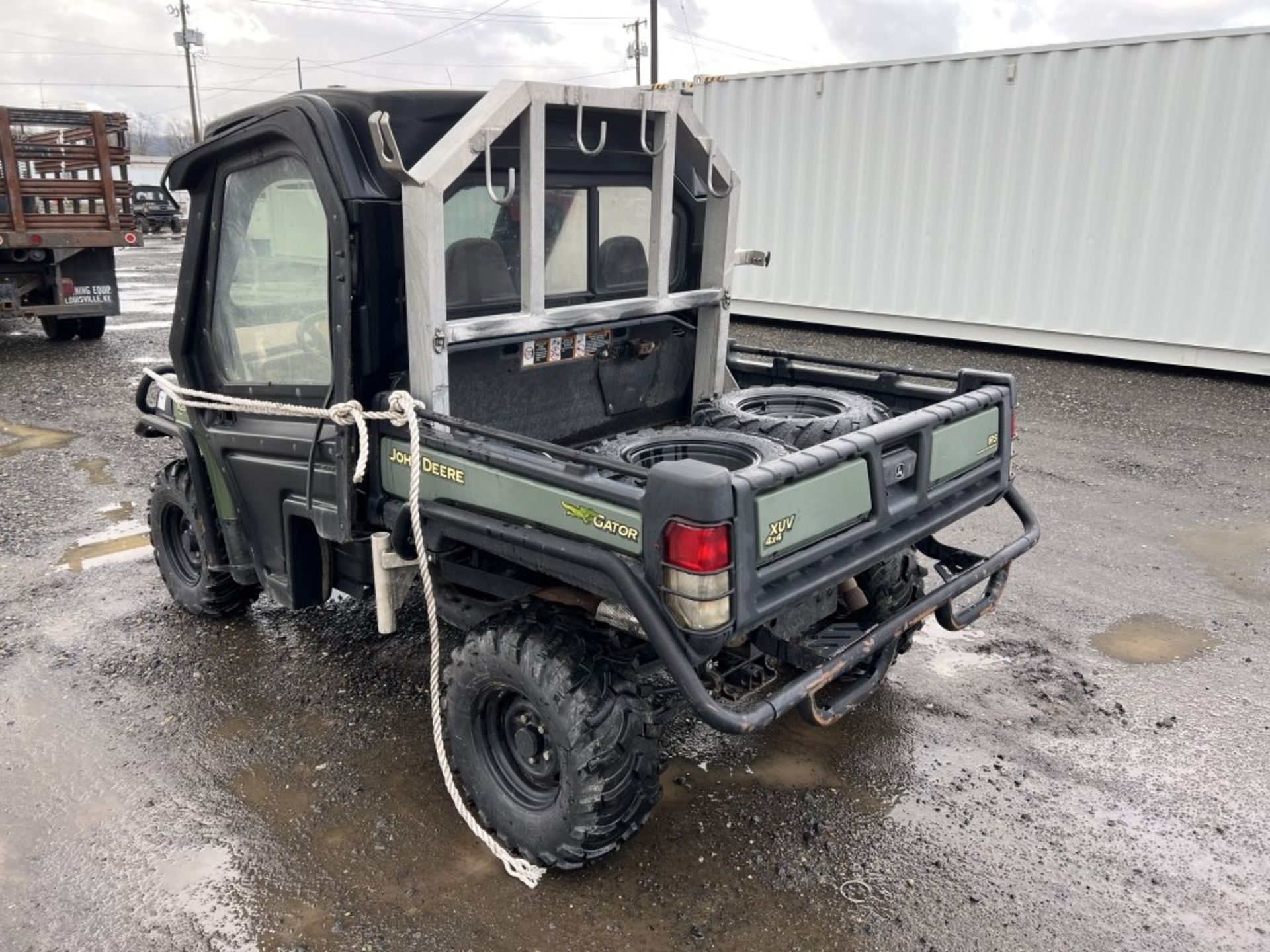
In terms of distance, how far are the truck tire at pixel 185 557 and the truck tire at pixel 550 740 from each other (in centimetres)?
171

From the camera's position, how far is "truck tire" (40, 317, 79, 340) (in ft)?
39.0

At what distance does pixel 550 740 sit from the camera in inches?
116

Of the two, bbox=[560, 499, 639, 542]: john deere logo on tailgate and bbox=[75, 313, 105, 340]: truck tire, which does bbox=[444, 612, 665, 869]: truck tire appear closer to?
bbox=[560, 499, 639, 542]: john deere logo on tailgate

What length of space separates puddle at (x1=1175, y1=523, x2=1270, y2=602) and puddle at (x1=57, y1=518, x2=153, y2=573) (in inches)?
224

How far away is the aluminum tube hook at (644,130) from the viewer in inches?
138

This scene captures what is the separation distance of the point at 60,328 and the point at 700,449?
36.4ft

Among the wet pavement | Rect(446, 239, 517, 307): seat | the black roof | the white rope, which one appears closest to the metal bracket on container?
Rect(446, 239, 517, 307): seat

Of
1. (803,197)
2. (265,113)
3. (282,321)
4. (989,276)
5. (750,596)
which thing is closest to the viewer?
(750,596)

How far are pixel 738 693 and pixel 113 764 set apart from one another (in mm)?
2222

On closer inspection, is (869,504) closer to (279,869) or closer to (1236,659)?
(279,869)

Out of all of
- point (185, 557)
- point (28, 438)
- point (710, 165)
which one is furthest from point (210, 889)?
point (28, 438)

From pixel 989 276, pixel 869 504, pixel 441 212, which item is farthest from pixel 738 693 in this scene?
pixel 989 276

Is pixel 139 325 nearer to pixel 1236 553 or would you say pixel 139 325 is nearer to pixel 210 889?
pixel 210 889

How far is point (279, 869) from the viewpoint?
3.04 meters
